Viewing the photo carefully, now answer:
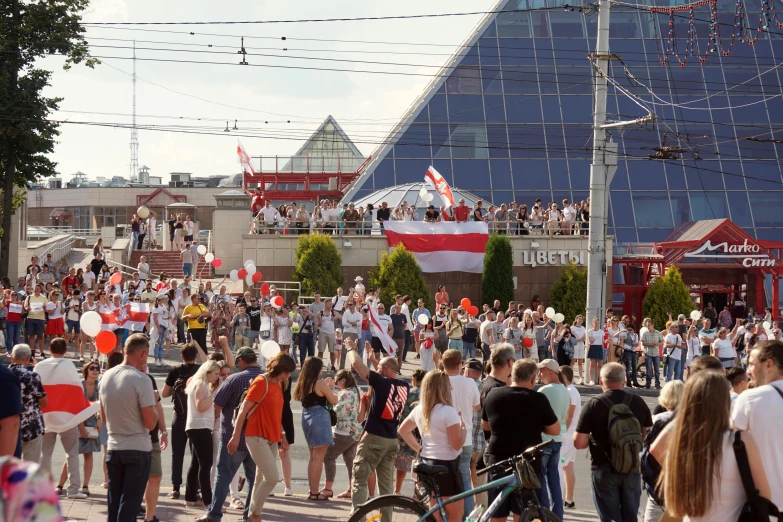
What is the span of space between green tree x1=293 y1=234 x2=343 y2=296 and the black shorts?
23253 mm

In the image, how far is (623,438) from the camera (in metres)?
7.55

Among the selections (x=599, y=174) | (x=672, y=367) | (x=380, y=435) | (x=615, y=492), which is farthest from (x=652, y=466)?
(x=672, y=367)

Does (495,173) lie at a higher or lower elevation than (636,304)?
higher

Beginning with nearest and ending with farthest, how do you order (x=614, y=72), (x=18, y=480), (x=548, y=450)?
(x=18, y=480), (x=548, y=450), (x=614, y=72)

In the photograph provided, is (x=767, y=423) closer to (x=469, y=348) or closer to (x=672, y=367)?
(x=672, y=367)

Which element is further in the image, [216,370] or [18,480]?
[216,370]

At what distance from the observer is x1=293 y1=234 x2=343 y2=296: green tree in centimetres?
3130

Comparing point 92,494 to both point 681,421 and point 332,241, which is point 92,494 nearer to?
point 681,421

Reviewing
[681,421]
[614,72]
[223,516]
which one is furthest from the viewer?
[614,72]

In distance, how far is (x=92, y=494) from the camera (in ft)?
34.3

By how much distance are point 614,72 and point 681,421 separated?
40754mm

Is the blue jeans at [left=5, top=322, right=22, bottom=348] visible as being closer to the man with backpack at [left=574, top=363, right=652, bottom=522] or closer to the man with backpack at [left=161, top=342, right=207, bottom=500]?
the man with backpack at [left=161, top=342, right=207, bottom=500]

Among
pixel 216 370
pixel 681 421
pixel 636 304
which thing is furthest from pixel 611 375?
pixel 636 304

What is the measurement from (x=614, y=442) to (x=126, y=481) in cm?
360
